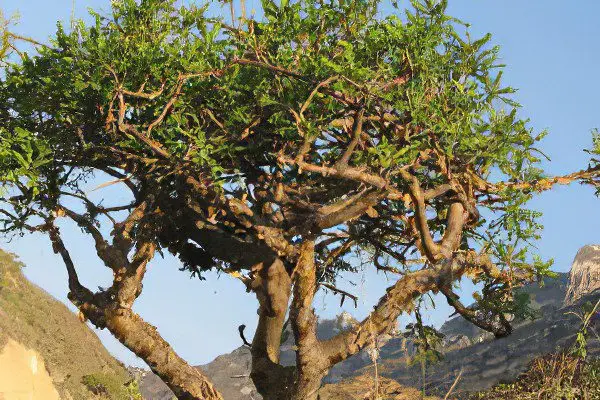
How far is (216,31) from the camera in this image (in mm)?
16391

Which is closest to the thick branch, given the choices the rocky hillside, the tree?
the tree

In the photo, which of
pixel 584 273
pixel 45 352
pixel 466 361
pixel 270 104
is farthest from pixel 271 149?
pixel 584 273

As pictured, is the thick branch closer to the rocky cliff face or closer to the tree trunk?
the tree trunk

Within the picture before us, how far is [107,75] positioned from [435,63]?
740 cm

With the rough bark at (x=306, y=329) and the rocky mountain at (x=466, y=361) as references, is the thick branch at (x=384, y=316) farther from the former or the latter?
the rocky mountain at (x=466, y=361)

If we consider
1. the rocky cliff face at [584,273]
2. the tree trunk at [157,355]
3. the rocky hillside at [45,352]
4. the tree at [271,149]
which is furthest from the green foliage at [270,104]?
the rocky cliff face at [584,273]

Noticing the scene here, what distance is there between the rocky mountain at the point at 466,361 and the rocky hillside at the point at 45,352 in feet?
21.3

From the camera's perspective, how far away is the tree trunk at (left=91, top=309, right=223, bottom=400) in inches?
710

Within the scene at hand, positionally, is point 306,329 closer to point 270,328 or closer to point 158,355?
point 270,328

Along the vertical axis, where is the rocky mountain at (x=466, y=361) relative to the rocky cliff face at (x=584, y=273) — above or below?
below

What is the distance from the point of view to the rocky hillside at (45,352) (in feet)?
130

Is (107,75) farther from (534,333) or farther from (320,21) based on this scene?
(534,333)

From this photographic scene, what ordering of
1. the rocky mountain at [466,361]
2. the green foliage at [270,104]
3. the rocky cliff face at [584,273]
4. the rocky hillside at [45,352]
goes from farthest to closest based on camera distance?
the rocky cliff face at [584,273]
the rocky hillside at [45,352]
the rocky mountain at [466,361]
the green foliage at [270,104]

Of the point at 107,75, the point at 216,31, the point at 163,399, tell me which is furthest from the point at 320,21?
the point at 163,399
